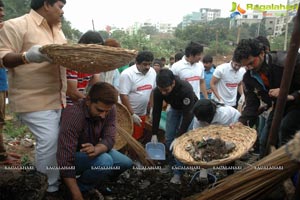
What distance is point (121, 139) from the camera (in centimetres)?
385

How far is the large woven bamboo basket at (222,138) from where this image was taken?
2.52 meters

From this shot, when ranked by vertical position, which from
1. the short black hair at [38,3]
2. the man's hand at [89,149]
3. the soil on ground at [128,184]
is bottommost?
the soil on ground at [128,184]

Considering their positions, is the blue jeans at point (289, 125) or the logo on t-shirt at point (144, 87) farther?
the logo on t-shirt at point (144, 87)

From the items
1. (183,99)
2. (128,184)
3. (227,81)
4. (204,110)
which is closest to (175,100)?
(183,99)

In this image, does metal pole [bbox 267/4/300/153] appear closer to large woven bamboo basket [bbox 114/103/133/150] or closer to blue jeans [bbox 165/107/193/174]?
blue jeans [bbox 165/107/193/174]

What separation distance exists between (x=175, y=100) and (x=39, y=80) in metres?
1.63

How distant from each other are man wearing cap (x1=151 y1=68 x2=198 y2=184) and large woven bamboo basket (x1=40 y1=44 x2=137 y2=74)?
1325 mm

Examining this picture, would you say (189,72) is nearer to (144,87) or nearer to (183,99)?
(144,87)

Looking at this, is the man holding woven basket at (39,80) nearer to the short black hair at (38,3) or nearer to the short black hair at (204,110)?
the short black hair at (38,3)

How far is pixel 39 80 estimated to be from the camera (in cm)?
251

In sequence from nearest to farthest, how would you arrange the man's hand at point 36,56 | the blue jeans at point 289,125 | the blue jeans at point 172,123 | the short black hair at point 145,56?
the man's hand at point 36,56 → the blue jeans at point 289,125 → the blue jeans at point 172,123 → the short black hair at point 145,56

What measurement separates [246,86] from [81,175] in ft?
5.96

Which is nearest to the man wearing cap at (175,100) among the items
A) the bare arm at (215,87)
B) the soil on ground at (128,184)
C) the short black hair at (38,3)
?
the soil on ground at (128,184)

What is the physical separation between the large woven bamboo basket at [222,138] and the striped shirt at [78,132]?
0.65m
